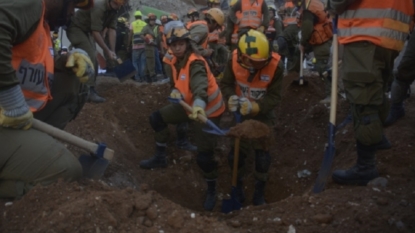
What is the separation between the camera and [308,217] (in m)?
3.32

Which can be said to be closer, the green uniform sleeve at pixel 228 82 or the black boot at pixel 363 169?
the black boot at pixel 363 169

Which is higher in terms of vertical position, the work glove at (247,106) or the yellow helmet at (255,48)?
the yellow helmet at (255,48)

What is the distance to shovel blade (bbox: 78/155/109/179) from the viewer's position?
379cm

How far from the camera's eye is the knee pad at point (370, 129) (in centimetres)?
399

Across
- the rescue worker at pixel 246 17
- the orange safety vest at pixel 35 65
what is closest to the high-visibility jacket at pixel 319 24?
the rescue worker at pixel 246 17

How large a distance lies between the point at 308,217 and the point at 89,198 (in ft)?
4.98

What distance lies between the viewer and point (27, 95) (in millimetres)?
3596

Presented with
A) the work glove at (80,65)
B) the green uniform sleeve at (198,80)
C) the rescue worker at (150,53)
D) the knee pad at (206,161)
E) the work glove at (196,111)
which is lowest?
the rescue worker at (150,53)

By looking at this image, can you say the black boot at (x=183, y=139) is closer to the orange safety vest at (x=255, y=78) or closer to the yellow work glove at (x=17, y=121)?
the orange safety vest at (x=255, y=78)

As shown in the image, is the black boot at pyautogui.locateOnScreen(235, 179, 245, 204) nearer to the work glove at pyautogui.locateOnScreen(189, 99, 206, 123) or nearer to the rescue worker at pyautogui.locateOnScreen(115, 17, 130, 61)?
the work glove at pyautogui.locateOnScreen(189, 99, 206, 123)

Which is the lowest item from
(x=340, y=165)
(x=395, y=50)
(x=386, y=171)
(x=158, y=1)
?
(x=158, y=1)

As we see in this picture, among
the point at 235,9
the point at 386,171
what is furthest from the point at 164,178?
the point at 235,9

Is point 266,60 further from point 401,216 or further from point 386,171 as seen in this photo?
point 401,216

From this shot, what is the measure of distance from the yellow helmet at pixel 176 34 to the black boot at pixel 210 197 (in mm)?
1690
